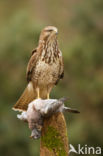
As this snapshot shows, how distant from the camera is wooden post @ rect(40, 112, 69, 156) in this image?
4.34m

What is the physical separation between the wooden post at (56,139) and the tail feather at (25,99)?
3.83 feet

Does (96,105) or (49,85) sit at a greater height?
(49,85)

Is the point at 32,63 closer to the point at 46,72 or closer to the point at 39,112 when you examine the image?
the point at 46,72

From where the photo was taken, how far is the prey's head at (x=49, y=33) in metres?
4.98

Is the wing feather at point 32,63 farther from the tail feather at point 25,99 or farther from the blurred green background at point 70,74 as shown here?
the blurred green background at point 70,74

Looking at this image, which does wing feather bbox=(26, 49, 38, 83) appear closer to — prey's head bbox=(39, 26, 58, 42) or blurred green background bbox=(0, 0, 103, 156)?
prey's head bbox=(39, 26, 58, 42)

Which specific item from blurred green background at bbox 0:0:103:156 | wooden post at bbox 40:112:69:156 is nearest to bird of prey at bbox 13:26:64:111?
wooden post at bbox 40:112:69:156

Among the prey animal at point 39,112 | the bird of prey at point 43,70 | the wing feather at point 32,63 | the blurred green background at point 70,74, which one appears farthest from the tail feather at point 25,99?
the blurred green background at point 70,74

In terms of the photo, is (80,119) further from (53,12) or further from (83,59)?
(53,12)

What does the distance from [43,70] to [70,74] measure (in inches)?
291

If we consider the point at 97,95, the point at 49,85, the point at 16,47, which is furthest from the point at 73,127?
the point at 49,85

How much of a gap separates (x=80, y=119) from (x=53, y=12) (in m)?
3.21

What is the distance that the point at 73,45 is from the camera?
41.2ft

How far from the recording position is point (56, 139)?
436 centimetres
